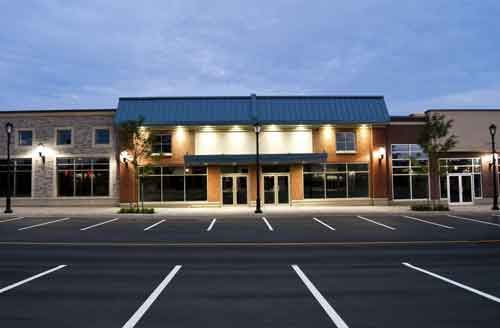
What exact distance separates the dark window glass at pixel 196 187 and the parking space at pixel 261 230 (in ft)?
20.8

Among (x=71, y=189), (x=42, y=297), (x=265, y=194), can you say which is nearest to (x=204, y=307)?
(x=42, y=297)

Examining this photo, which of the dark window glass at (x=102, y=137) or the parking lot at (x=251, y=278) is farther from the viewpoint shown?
the dark window glass at (x=102, y=137)

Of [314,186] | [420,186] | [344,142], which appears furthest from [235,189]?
[420,186]

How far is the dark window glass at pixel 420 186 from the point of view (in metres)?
27.2

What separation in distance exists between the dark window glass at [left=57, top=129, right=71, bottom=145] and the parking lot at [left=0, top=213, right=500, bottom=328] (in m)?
14.7

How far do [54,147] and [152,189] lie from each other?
852 centimetres

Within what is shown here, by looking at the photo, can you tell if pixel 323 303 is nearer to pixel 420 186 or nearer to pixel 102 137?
pixel 420 186

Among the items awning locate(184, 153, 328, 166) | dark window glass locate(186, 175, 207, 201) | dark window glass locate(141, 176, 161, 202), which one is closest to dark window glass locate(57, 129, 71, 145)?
dark window glass locate(141, 176, 161, 202)

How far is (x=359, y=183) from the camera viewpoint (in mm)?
27094

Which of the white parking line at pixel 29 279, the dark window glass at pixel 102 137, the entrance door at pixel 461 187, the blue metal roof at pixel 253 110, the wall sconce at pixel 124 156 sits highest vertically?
the blue metal roof at pixel 253 110

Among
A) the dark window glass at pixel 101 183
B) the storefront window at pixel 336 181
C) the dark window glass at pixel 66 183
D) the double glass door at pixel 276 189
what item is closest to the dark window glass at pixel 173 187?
the dark window glass at pixel 101 183

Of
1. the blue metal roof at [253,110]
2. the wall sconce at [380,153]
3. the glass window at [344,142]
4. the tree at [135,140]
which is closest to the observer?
the tree at [135,140]

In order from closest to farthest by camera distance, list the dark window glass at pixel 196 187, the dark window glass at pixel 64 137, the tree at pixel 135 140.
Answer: the tree at pixel 135 140, the dark window glass at pixel 196 187, the dark window glass at pixel 64 137

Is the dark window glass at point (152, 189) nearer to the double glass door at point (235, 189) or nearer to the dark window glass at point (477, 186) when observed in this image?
the double glass door at point (235, 189)
